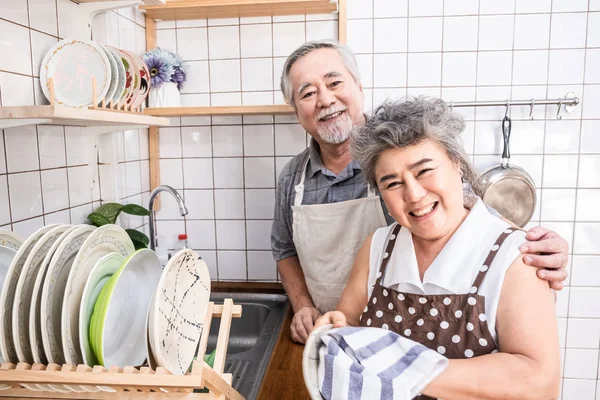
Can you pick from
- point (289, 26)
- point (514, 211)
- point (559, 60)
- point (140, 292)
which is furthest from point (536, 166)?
point (140, 292)

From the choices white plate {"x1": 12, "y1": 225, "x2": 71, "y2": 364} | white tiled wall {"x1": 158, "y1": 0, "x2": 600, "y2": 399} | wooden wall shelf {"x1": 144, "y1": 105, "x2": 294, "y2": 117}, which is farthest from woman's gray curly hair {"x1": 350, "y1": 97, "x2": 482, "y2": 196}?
white tiled wall {"x1": 158, "y1": 0, "x2": 600, "y2": 399}

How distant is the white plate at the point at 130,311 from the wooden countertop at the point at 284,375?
1.11 ft

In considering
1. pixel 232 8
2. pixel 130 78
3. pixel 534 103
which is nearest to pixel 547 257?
pixel 534 103

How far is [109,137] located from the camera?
5.17 feet

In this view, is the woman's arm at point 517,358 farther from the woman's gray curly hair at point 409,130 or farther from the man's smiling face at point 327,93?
the man's smiling face at point 327,93

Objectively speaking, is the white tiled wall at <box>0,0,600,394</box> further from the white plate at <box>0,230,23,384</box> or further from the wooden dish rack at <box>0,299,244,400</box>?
the wooden dish rack at <box>0,299,244,400</box>

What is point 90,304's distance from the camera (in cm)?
79

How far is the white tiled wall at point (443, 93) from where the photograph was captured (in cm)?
177

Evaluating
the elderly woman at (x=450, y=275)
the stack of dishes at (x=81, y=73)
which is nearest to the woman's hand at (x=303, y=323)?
the elderly woman at (x=450, y=275)

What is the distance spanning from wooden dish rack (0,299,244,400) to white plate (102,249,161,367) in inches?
2.6

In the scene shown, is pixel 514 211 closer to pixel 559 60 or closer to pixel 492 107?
pixel 492 107

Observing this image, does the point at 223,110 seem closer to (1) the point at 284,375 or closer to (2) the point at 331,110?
(2) the point at 331,110

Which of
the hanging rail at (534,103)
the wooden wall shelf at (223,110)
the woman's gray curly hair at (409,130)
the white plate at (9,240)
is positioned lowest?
the white plate at (9,240)

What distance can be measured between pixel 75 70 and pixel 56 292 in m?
0.71
